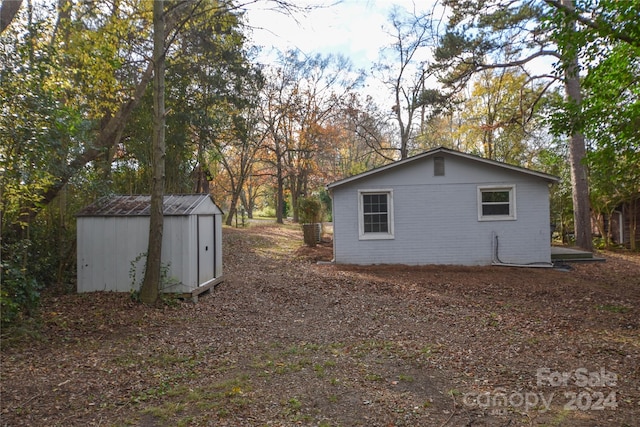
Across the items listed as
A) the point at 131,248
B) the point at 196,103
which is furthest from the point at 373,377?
the point at 196,103

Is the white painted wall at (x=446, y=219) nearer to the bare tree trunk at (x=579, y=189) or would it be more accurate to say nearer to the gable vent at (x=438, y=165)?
the gable vent at (x=438, y=165)

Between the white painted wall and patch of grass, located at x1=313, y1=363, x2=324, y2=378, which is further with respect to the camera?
the white painted wall

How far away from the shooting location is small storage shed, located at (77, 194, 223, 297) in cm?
741

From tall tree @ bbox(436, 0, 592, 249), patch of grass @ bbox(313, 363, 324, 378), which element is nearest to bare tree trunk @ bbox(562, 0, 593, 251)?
tall tree @ bbox(436, 0, 592, 249)

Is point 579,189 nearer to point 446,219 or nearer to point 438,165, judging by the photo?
point 446,219

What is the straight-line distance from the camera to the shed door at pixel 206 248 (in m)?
8.01

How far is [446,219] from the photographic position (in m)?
11.8

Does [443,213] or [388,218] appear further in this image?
[388,218]

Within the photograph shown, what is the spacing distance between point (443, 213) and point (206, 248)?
7.04 metres

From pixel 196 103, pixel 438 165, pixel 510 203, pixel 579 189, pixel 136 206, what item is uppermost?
pixel 196 103

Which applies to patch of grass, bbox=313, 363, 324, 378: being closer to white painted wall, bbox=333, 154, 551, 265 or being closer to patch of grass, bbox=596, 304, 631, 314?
patch of grass, bbox=596, 304, 631, 314

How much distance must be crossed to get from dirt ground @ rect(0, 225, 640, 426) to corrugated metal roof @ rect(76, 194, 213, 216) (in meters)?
1.60

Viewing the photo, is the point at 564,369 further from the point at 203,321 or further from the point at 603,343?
the point at 203,321

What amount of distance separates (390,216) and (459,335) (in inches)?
257
